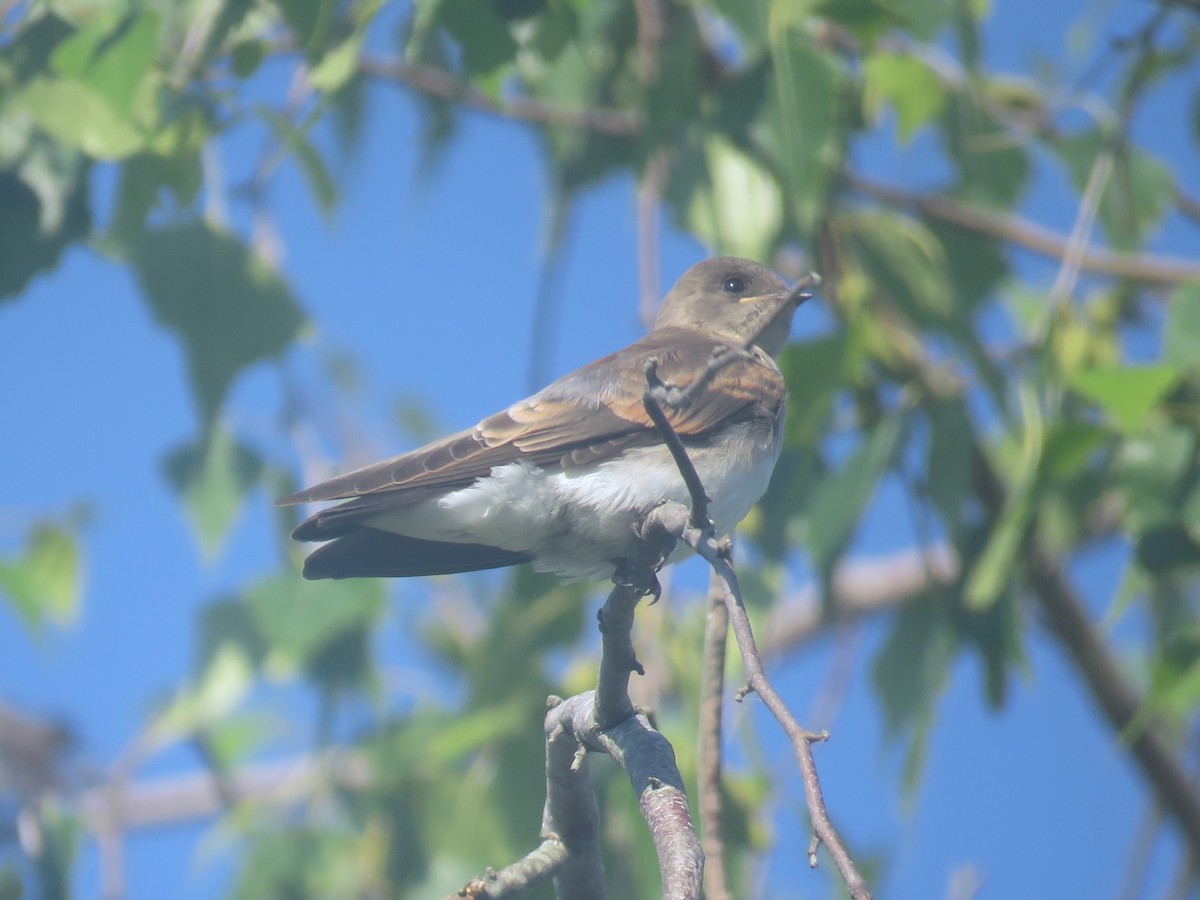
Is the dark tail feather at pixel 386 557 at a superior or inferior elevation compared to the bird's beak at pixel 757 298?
inferior

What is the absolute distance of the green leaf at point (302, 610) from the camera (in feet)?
12.9

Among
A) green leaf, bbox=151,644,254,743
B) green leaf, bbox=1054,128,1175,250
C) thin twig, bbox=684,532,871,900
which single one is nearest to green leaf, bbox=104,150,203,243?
green leaf, bbox=151,644,254,743

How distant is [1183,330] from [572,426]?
1.50 m

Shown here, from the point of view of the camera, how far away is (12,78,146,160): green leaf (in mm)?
2574

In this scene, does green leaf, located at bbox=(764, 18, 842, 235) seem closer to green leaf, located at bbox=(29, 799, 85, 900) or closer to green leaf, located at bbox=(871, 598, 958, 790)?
green leaf, located at bbox=(871, 598, 958, 790)

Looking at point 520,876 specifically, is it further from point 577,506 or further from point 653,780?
point 577,506

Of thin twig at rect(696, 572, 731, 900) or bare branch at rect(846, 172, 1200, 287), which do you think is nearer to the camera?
thin twig at rect(696, 572, 731, 900)

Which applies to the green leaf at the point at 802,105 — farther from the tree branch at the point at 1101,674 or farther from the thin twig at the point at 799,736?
the tree branch at the point at 1101,674

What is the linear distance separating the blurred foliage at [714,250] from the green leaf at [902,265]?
11 millimetres

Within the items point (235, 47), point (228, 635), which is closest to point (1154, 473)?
point (235, 47)

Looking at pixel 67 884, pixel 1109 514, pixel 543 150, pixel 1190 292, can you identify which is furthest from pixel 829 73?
pixel 1109 514

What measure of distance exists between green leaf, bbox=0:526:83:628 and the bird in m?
2.36

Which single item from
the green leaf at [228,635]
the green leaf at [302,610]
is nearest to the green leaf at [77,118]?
the green leaf at [302,610]

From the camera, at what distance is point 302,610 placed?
4.00 m
